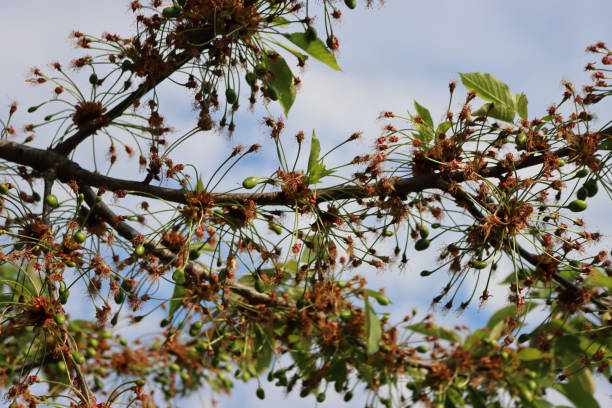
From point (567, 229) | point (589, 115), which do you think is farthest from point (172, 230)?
point (589, 115)

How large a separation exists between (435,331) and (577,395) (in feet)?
3.42

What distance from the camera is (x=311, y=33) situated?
8.84ft

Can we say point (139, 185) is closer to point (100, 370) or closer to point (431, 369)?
point (431, 369)

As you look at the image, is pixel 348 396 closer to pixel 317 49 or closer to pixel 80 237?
pixel 80 237

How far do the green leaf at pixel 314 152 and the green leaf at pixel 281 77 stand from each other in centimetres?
35

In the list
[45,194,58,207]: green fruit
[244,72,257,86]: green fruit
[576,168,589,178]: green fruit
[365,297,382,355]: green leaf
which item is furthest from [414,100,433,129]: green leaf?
[45,194,58,207]: green fruit

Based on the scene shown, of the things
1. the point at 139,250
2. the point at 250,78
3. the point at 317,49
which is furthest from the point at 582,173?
the point at 139,250

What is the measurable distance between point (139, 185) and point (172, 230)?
0.27 meters

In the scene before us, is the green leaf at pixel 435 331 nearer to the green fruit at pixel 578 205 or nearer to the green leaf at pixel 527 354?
the green leaf at pixel 527 354

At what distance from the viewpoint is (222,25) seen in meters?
2.68

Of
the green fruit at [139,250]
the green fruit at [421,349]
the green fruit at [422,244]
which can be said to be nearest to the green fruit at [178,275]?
the green fruit at [139,250]

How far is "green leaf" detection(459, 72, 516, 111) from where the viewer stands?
2770 mm

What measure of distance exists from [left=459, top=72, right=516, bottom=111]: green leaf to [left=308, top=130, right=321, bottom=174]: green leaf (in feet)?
2.54

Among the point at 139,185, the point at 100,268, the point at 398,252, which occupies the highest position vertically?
the point at 139,185
